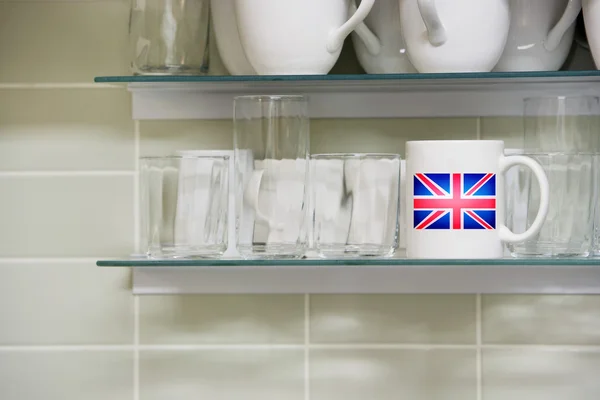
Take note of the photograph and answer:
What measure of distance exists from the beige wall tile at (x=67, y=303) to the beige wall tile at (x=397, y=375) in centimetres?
25

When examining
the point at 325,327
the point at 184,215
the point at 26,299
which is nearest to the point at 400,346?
the point at 325,327

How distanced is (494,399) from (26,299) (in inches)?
22.6

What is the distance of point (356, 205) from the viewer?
2.89 ft

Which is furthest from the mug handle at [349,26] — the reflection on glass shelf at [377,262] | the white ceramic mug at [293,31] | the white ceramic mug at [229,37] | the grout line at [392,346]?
the grout line at [392,346]

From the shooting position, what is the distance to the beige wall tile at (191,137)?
103cm

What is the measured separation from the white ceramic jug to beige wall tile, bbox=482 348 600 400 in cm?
36

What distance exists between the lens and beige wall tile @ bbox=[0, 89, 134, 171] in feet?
3.39

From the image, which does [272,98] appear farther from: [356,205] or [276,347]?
[276,347]

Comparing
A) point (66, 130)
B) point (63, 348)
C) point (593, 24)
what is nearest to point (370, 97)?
point (593, 24)

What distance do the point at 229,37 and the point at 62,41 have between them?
22cm

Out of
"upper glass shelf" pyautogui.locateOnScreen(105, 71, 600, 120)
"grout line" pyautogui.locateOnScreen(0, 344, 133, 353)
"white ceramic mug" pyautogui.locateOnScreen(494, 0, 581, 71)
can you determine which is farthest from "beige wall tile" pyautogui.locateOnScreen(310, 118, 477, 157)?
"grout line" pyautogui.locateOnScreen(0, 344, 133, 353)

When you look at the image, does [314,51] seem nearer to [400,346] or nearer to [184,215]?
[184,215]

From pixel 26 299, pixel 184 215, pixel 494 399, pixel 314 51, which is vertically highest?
pixel 314 51

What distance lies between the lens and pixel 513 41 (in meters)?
0.92
